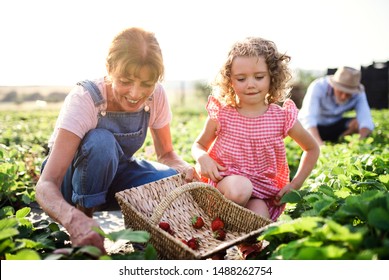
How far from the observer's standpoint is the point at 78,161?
8.11 ft

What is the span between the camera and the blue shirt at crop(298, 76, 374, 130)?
5.70 meters

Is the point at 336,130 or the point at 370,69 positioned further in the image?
the point at 370,69

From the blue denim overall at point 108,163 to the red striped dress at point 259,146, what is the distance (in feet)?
1.23

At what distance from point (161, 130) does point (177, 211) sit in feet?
2.10

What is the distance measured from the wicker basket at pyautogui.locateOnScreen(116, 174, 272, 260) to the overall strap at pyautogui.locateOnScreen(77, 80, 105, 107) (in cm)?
54

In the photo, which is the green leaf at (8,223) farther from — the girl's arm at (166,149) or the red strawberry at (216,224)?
the girl's arm at (166,149)

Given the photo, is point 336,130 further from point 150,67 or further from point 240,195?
point 150,67

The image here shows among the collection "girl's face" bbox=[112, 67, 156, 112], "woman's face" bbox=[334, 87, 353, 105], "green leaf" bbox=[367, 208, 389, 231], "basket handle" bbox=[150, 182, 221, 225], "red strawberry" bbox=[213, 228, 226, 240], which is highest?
"girl's face" bbox=[112, 67, 156, 112]

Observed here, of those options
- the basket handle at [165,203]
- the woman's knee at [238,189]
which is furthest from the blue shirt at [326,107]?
the basket handle at [165,203]

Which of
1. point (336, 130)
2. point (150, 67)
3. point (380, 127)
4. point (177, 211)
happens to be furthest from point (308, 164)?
point (380, 127)

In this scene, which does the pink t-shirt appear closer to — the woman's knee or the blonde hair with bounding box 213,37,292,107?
the blonde hair with bounding box 213,37,292,107

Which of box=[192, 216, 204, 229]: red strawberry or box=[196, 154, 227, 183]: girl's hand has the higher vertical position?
box=[196, 154, 227, 183]: girl's hand

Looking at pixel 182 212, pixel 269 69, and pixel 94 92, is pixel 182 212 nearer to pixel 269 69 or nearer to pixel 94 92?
pixel 94 92

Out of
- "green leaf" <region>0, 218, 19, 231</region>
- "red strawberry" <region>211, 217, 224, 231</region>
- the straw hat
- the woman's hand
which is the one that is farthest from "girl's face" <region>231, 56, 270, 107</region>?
the straw hat
